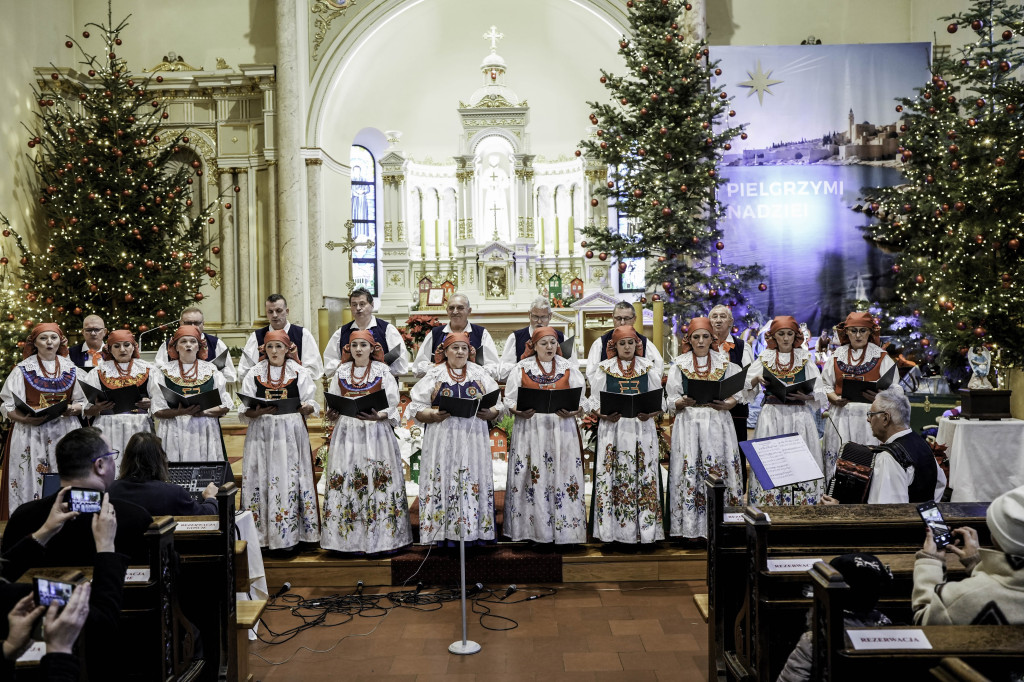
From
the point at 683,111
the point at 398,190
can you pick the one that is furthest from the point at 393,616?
the point at 398,190

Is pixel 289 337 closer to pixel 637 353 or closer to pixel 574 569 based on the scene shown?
pixel 637 353

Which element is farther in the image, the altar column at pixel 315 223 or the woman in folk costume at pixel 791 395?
the altar column at pixel 315 223

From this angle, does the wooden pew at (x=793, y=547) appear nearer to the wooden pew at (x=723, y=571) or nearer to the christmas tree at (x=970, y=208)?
the wooden pew at (x=723, y=571)

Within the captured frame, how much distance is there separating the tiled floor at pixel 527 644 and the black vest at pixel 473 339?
184cm

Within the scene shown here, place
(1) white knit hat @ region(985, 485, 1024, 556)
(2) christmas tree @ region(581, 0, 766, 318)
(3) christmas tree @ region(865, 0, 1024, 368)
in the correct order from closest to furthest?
(1) white knit hat @ region(985, 485, 1024, 556) < (3) christmas tree @ region(865, 0, 1024, 368) < (2) christmas tree @ region(581, 0, 766, 318)

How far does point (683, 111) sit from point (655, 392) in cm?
537

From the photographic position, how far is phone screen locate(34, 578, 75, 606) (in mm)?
2170

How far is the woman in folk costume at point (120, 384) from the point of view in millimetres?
6406

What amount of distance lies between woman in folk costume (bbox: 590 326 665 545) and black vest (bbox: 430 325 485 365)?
988 millimetres

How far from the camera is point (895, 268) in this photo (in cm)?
1012

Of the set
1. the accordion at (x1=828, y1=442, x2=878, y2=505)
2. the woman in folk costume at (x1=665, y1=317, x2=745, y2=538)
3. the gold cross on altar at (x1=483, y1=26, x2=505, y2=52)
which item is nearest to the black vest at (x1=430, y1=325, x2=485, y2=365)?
the woman in folk costume at (x1=665, y1=317, x2=745, y2=538)

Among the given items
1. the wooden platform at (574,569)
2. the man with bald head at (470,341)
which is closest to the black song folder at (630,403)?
the man with bald head at (470,341)

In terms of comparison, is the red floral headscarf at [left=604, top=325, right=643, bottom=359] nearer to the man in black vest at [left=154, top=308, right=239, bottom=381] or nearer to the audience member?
the man in black vest at [left=154, top=308, right=239, bottom=381]

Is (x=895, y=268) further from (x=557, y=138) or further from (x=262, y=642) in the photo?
(x=262, y=642)
